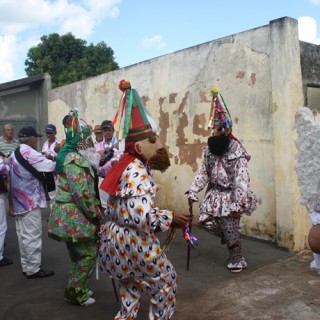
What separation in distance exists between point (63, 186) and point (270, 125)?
120 inches

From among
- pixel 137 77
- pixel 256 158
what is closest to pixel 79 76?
pixel 137 77

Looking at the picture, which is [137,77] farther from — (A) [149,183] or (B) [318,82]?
(A) [149,183]

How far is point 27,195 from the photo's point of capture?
14.8 ft

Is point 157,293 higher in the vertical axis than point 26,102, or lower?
lower

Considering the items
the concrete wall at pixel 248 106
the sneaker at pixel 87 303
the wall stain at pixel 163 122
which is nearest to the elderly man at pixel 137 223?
the sneaker at pixel 87 303

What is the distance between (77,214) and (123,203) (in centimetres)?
105

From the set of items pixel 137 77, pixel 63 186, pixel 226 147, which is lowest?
pixel 63 186

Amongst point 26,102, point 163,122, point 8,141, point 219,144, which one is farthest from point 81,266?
point 26,102

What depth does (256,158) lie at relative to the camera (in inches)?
231

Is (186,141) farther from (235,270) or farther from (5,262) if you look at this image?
(5,262)

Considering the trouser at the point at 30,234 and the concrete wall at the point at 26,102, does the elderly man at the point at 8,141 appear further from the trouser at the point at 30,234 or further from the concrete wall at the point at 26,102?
the concrete wall at the point at 26,102

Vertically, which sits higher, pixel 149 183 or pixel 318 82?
pixel 318 82

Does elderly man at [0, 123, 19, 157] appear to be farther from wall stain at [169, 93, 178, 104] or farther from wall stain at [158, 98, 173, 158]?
wall stain at [169, 93, 178, 104]

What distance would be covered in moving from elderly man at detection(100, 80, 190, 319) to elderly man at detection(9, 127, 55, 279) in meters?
1.68
